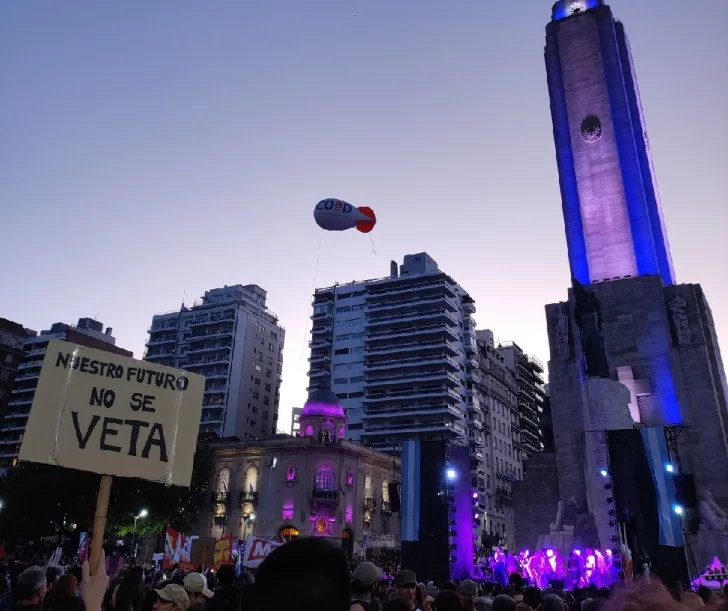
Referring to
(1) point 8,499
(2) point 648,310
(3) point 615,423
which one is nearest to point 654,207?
(2) point 648,310

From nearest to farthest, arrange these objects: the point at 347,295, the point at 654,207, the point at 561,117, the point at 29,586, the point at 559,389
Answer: the point at 29,586 → the point at 559,389 → the point at 654,207 → the point at 561,117 → the point at 347,295

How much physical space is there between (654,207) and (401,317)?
138ft

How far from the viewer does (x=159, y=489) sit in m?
46.7

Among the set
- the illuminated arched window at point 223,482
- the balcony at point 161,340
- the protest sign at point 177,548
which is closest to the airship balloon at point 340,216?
the protest sign at point 177,548

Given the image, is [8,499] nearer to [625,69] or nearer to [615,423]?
[615,423]

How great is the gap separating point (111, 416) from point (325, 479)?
171 ft

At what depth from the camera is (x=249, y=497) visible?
56.2 metres

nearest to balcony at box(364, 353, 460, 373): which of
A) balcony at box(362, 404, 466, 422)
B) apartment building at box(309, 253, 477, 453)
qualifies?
apartment building at box(309, 253, 477, 453)

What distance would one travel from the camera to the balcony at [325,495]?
5388cm

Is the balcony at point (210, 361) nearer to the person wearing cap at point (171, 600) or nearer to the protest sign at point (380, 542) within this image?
the protest sign at point (380, 542)

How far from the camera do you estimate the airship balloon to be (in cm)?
3616

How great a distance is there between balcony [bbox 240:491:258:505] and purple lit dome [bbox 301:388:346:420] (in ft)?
28.5

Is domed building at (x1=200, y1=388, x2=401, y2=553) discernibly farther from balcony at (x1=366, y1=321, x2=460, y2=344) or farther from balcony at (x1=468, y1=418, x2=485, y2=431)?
balcony at (x1=366, y1=321, x2=460, y2=344)

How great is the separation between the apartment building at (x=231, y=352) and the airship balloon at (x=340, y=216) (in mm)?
49429
